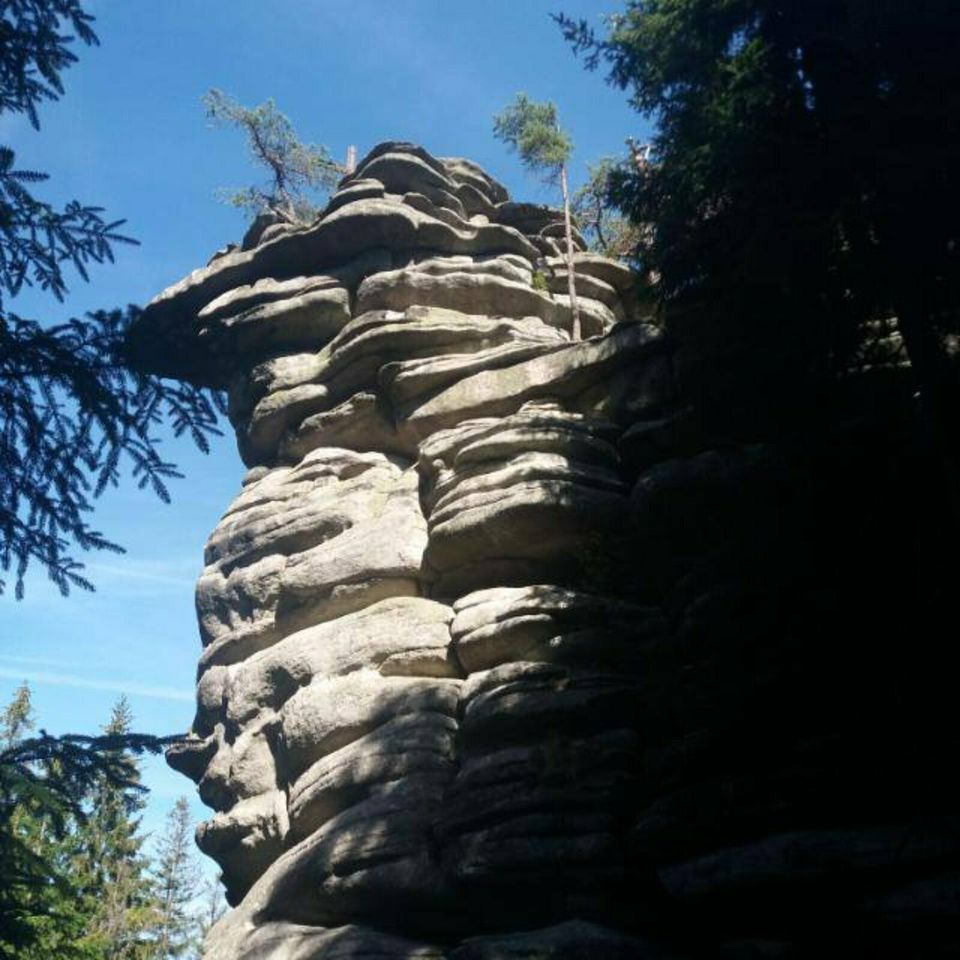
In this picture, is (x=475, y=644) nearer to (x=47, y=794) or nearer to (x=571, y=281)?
(x=47, y=794)

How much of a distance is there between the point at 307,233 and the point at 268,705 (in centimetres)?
1229

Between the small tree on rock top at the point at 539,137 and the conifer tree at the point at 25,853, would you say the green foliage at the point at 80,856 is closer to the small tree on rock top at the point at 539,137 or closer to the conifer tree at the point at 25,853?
the conifer tree at the point at 25,853

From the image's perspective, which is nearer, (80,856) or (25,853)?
(25,853)

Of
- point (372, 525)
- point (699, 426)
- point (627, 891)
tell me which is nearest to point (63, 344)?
point (372, 525)

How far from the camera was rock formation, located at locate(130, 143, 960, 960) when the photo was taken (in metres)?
9.20

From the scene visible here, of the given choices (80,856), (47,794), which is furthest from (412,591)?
(80,856)

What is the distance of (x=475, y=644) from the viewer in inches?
517

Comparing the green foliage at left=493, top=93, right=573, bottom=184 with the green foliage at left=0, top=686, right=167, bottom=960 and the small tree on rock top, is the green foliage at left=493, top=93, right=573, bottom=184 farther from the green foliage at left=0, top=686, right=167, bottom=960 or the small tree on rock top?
the green foliage at left=0, top=686, right=167, bottom=960

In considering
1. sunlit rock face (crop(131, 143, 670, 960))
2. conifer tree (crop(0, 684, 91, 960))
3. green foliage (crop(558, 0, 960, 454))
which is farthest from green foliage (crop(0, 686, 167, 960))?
green foliage (crop(558, 0, 960, 454))

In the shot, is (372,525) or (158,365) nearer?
(372,525)

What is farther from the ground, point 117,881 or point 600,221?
point 600,221

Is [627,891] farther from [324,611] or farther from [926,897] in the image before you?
[324,611]

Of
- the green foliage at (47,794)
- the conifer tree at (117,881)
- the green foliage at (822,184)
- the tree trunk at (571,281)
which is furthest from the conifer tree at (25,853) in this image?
the conifer tree at (117,881)

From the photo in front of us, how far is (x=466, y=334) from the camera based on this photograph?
61.8 ft
